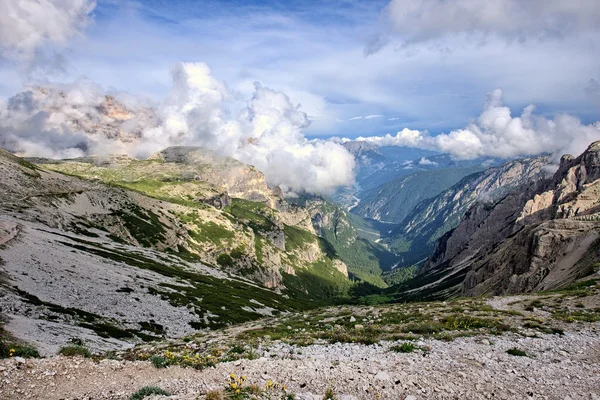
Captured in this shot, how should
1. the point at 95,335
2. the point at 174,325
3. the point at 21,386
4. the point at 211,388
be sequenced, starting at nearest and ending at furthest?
the point at 21,386 → the point at 211,388 → the point at 95,335 → the point at 174,325

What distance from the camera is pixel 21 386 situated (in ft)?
42.9

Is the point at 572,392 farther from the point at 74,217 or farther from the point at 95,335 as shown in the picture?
the point at 74,217

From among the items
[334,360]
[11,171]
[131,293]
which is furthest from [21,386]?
[11,171]

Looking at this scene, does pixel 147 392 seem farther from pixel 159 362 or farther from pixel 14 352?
pixel 14 352

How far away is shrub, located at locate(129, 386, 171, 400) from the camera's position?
13.0 m

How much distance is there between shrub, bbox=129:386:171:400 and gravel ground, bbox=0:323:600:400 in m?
0.46

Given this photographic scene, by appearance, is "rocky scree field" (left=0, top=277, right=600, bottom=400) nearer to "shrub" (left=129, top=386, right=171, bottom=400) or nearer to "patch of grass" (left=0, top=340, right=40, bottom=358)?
"shrub" (left=129, top=386, right=171, bottom=400)

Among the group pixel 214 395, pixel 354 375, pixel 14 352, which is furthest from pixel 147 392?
pixel 354 375

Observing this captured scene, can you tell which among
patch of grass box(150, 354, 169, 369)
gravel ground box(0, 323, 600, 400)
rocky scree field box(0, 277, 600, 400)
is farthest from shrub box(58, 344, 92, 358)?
patch of grass box(150, 354, 169, 369)

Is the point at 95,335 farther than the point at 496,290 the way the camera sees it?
No

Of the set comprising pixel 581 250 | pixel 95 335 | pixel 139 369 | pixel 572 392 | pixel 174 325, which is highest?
pixel 581 250

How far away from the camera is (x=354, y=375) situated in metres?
16.5

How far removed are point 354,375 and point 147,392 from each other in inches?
362

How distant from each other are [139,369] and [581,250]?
10273 cm
